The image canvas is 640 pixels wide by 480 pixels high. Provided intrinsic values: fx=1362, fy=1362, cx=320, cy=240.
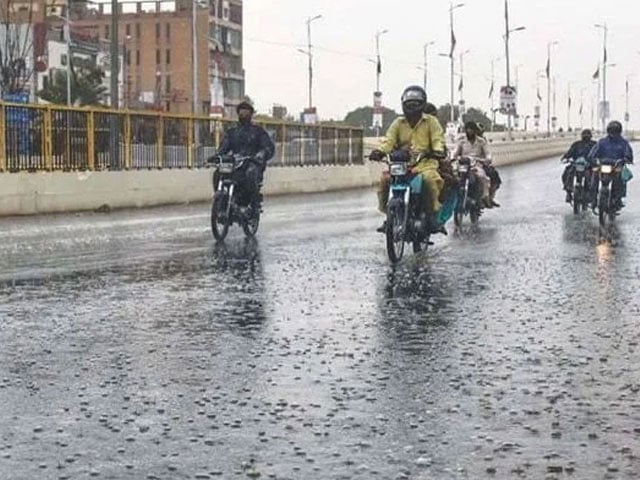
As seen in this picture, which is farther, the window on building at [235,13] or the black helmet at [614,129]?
the window on building at [235,13]

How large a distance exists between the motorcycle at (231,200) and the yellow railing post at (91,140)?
7.80 m

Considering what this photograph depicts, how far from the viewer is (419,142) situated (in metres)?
13.9

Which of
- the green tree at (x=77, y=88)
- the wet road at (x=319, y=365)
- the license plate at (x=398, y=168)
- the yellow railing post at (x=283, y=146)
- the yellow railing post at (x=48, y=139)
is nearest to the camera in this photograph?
the wet road at (x=319, y=365)

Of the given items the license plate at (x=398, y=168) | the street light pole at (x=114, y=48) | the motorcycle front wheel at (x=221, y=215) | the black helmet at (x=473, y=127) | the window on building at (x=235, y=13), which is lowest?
the motorcycle front wheel at (x=221, y=215)

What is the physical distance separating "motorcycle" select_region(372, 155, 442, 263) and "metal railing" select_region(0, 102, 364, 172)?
10036mm

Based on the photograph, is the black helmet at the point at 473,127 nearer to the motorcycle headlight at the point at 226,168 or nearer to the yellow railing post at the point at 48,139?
the motorcycle headlight at the point at 226,168

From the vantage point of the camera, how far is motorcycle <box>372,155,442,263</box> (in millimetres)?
13125

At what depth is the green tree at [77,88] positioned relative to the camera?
3688 inches

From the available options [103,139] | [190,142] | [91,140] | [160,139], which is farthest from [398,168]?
[190,142]

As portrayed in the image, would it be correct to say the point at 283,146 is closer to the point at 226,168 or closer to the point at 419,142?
the point at 226,168

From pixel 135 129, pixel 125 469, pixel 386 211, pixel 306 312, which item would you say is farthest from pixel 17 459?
pixel 135 129

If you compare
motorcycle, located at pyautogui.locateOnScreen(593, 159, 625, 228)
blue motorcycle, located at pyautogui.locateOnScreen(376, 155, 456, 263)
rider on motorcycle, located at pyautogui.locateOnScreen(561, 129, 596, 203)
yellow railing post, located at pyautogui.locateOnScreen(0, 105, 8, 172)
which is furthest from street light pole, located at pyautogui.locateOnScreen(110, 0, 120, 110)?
blue motorcycle, located at pyautogui.locateOnScreen(376, 155, 456, 263)

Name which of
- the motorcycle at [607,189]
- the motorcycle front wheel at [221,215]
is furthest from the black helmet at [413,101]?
the motorcycle at [607,189]

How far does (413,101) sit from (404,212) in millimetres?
1147
